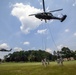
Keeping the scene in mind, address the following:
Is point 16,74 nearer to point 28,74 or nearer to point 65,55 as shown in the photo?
point 28,74

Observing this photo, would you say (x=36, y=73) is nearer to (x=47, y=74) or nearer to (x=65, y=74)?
(x=47, y=74)

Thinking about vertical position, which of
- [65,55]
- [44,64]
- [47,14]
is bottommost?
[44,64]

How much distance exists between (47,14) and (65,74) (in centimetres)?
1189

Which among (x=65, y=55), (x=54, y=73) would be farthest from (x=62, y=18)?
(x=65, y=55)

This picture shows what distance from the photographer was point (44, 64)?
57.0 metres

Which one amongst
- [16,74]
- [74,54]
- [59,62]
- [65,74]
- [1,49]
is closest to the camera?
[65,74]

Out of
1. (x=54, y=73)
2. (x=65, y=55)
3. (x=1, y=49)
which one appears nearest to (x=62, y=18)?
(x=54, y=73)

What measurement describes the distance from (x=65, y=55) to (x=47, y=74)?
157m

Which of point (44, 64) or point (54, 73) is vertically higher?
point (44, 64)

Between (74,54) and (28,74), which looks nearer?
(28,74)

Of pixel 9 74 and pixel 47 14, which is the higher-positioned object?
pixel 47 14

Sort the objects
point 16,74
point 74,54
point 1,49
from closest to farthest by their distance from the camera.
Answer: point 16,74
point 1,49
point 74,54

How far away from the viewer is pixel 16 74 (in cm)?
4228

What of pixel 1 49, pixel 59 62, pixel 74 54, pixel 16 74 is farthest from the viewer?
pixel 74 54
